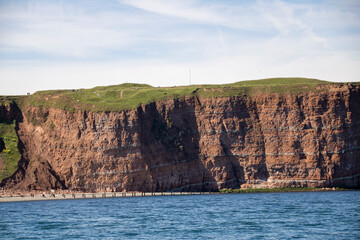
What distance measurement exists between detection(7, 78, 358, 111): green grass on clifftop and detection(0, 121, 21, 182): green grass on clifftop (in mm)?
9338

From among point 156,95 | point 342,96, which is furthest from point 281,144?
point 156,95

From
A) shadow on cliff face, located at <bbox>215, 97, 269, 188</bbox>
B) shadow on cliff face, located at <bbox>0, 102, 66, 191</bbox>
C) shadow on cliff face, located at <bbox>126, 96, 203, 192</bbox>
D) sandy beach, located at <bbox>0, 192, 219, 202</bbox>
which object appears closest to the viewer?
sandy beach, located at <bbox>0, 192, 219, 202</bbox>

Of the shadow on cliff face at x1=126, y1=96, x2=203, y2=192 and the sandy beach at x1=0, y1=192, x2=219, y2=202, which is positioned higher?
the shadow on cliff face at x1=126, y1=96, x2=203, y2=192

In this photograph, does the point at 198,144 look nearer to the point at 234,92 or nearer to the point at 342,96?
the point at 234,92

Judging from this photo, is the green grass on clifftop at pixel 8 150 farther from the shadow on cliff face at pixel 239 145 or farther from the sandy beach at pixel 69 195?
the shadow on cliff face at pixel 239 145

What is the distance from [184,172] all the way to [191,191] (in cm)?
473

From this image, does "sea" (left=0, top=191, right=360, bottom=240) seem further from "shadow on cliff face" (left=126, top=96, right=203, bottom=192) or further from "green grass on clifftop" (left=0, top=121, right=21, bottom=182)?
"green grass on clifftop" (left=0, top=121, right=21, bottom=182)

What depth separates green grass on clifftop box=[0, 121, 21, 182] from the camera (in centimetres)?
11788

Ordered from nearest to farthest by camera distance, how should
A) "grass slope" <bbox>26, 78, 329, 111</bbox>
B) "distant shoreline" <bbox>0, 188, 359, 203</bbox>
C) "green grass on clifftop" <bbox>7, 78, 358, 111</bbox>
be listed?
"distant shoreline" <bbox>0, 188, 359, 203</bbox>, "green grass on clifftop" <bbox>7, 78, 358, 111</bbox>, "grass slope" <bbox>26, 78, 329, 111</bbox>

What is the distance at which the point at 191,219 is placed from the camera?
6969 cm

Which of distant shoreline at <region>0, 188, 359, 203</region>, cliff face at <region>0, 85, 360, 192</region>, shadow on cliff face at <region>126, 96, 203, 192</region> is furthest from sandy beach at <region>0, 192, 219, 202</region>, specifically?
shadow on cliff face at <region>126, 96, 203, 192</region>

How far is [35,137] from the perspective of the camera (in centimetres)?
12650

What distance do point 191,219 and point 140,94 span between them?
220 ft

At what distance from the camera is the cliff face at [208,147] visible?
385 feet
